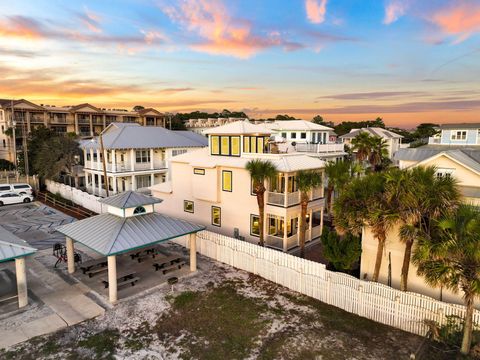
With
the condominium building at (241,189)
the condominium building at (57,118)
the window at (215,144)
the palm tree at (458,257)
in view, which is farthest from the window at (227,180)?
the condominium building at (57,118)

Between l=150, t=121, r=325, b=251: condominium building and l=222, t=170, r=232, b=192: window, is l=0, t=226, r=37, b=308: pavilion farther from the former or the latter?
l=222, t=170, r=232, b=192: window

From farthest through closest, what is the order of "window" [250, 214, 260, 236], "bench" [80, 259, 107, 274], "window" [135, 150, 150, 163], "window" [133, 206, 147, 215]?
"window" [135, 150, 150, 163]
"window" [250, 214, 260, 236]
"bench" [80, 259, 107, 274]
"window" [133, 206, 147, 215]

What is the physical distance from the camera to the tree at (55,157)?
36.1 meters

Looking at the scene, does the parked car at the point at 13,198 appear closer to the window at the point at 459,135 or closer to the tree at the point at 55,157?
the tree at the point at 55,157

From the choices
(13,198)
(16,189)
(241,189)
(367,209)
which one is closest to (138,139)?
(16,189)

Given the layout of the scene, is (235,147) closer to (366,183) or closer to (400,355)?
(366,183)

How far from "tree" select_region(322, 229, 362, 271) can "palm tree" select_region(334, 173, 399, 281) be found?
57.2 inches

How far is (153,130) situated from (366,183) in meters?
31.0

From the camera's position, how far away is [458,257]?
31.8 ft

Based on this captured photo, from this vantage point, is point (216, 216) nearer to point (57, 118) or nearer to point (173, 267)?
point (173, 267)

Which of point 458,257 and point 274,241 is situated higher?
point 458,257

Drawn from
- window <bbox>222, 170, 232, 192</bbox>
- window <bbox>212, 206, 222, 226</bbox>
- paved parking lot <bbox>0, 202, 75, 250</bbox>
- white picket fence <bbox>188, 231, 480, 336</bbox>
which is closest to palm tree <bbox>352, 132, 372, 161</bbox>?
window <bbox>222, 170, 232, 192</bbox>

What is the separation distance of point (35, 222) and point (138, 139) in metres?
→ 13.2

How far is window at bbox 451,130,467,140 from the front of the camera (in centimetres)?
3342
